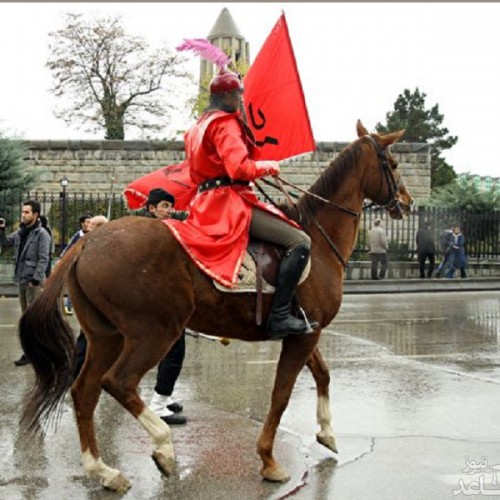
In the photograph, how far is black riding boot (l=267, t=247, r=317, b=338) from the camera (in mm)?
5391

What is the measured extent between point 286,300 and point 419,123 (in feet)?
189

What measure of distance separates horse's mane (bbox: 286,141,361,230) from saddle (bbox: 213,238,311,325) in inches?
24.6

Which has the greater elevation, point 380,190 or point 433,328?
point 380,190

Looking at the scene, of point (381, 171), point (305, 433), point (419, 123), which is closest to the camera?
point (381, 171)

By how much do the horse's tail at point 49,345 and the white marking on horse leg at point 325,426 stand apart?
190 cm

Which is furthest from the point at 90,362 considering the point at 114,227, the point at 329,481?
the point at 329,481

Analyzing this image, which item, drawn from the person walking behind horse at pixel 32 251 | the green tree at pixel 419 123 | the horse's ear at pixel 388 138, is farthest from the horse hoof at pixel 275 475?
the green tree at pixel 419 123

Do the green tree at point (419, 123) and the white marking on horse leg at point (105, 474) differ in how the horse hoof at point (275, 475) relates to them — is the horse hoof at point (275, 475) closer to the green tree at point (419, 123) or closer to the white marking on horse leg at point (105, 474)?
the white marking on horse leg at point (105, 474)

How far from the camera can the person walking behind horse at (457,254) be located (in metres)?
23.4

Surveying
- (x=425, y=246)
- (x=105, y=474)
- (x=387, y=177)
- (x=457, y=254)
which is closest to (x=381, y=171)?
(x=387, y=177)

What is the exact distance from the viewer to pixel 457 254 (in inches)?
939

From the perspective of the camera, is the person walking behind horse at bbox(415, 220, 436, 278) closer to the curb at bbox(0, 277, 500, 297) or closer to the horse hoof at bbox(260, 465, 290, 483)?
the curb at bbox(0, 277, 500, 297)

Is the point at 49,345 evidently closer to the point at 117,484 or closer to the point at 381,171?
the point at 117,484

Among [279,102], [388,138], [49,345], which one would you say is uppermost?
[279,102]
